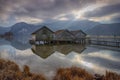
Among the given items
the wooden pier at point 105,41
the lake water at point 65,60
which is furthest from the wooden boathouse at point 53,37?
the lake water at point 65,60

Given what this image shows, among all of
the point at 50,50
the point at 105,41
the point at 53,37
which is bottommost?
the point at 50,50

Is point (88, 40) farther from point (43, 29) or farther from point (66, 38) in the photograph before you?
point (43, 29)

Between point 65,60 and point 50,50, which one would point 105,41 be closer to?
point 50,50

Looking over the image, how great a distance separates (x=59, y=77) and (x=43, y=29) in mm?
45515

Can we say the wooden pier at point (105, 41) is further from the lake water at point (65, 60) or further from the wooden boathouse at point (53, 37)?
the lake water at point (65, 60)

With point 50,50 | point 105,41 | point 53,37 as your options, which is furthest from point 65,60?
point 53,37

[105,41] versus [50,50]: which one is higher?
[105,41]

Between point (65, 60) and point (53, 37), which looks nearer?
point (65, 60)

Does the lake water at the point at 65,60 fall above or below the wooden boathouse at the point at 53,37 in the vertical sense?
below

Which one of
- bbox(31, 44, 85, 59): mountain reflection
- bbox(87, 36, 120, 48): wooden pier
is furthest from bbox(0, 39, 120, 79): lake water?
bbox(87, 36, 120, 48): wooden pier

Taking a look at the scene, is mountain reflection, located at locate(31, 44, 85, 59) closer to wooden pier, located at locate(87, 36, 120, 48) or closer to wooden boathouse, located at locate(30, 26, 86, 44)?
wooden pier, located at locate(87, 36, 120, 48)

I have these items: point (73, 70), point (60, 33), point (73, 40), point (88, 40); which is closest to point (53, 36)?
point (60, 33)

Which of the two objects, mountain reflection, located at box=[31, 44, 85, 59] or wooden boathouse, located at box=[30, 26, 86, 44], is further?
wooden boathouse, located at box=[30, 26, 86, 44]

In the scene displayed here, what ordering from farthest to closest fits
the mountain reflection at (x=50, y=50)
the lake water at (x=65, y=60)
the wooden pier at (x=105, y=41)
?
the wooden pier at (x=105, y=41) < the mountain reflection at (x=50, y=50) < the lake water at (x=65, y=60)
